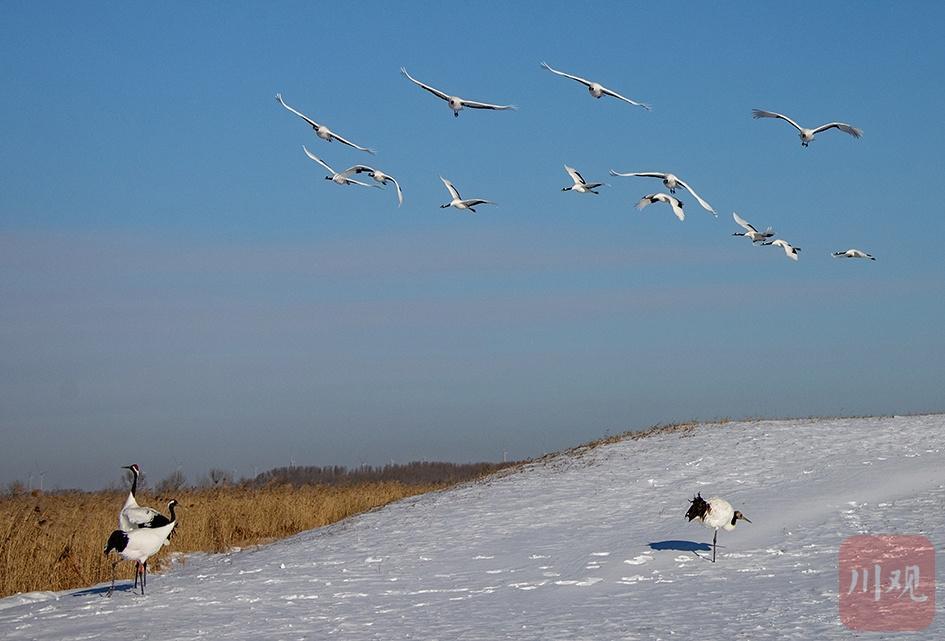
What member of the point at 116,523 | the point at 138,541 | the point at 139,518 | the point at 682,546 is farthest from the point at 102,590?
the point at 682,546

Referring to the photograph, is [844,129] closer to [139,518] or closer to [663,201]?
[663,201]

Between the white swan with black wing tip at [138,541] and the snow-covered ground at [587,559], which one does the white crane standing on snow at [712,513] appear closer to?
the snow-covered ground at [587,559]

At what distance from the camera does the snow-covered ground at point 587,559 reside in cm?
1125

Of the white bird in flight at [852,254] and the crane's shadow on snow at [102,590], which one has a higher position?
the white bird in flight at [852,254]

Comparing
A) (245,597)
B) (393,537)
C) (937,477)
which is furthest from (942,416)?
(245,597)

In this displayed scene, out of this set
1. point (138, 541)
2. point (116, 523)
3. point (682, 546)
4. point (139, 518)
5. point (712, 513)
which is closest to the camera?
point (138, 541)

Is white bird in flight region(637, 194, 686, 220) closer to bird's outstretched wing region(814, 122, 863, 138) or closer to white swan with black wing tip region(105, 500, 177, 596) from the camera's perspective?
bird's outstretched wing region(814, 122, 863, 138)

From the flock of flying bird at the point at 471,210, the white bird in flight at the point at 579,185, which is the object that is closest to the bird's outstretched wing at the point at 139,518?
the flock of flying bird at the point at 471,210

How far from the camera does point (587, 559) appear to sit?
48.3 feet

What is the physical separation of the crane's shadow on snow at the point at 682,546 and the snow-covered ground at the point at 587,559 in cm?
4

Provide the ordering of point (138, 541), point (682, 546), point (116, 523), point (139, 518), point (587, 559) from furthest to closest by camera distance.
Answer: point (116, 523) < point (682, 546) < point (587, 559) < point (139, 518) < point (138, 541)

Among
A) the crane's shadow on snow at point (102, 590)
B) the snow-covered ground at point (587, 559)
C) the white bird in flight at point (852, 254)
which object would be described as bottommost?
the crane's shadow on snow at point (102, 590)

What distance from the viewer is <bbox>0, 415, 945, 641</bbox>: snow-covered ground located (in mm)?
11250

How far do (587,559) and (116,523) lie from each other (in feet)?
29.4
